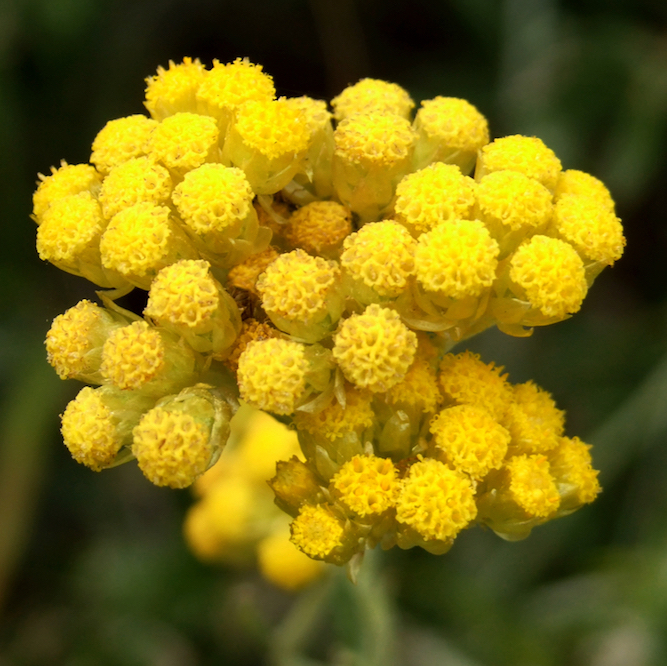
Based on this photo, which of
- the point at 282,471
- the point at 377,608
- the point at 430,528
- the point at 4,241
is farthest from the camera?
the point at 4,241

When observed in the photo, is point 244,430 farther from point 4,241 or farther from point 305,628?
point 4,241

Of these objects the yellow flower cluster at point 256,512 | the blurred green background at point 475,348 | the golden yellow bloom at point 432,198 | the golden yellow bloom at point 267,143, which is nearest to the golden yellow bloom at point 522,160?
the golden yellow bloom at point 432,198

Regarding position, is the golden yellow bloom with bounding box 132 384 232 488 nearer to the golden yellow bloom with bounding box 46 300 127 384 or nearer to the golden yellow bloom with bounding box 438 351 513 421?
the golden yellow bloom with bounding box 46 300 127 384

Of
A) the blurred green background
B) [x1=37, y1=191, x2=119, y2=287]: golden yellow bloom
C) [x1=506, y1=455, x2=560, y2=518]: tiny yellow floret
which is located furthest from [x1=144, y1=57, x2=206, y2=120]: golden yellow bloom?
the blurred green background

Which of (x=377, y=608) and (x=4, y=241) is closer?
(x=377, y=608)

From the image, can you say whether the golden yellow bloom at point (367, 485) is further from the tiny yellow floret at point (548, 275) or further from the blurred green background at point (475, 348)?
the blurred green background at point (475, 348)

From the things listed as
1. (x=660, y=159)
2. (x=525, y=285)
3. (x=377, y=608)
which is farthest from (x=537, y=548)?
(x=525, y=285)
